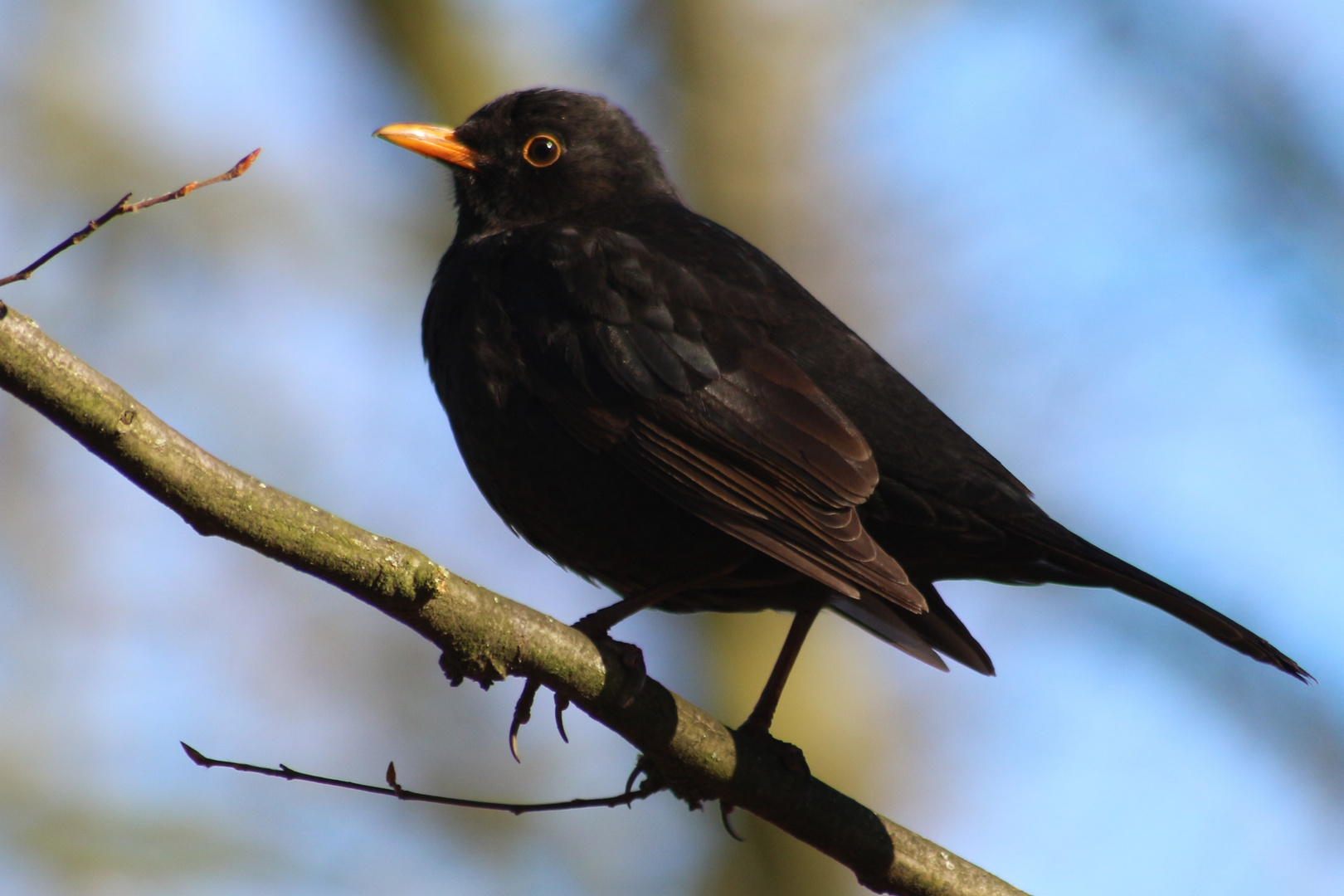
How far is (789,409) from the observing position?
3.53m

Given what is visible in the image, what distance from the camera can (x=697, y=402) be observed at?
3.51 metres

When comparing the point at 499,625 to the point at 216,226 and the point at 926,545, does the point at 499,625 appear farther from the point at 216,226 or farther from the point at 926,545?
the point at 216,226

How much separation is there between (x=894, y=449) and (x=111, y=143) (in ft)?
23.2

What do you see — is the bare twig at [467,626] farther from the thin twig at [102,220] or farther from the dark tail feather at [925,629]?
the dark tail feather at [925,629]

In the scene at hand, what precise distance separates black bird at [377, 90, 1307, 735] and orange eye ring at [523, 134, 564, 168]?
654 millimetres

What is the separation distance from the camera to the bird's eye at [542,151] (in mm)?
4617

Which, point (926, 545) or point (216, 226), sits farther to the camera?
point (216, 226)

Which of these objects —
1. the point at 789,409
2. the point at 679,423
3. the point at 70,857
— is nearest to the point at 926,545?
the point at 789,409

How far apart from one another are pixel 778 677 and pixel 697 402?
921mm

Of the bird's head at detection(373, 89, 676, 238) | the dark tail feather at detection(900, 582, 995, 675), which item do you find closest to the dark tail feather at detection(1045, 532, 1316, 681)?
the dark tail feather at detection(900, 582, 995, 675)

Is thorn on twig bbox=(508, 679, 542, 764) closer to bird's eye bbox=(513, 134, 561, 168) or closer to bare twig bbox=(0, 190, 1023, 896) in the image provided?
bare twig bbox=(0, 190, 1023, 896)

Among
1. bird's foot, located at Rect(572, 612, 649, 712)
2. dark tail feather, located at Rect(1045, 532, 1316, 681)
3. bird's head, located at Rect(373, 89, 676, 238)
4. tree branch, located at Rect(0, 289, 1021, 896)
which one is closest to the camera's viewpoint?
tree branch, located at Rect(0, 289, 1021, 896)

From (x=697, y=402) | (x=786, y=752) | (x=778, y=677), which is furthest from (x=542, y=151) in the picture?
(x=786, y=752)

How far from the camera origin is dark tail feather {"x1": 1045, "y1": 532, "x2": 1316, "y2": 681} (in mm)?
3174
